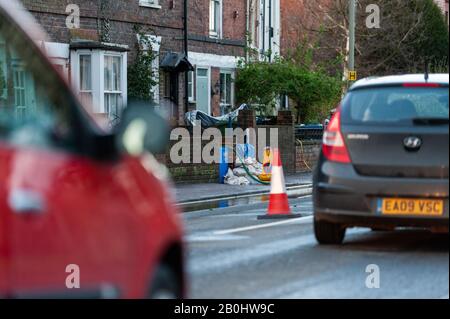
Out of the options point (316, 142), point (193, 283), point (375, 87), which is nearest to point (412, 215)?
point (375, 87)

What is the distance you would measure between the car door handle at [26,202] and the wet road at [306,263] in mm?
3955

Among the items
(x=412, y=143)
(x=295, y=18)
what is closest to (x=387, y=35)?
(x=295, y=18)

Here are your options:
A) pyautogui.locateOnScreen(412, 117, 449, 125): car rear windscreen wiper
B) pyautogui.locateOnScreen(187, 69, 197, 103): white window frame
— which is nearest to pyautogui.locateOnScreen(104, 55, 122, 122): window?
pyautogui.locateOnScreen(187, 69, 197, 103): white window frame

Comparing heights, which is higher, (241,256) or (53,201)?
(53,201)

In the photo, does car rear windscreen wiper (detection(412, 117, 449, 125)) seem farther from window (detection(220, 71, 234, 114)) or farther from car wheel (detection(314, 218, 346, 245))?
window (detection(220, 71, 234, 114))

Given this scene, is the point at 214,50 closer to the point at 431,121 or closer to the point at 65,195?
the point at 431,121

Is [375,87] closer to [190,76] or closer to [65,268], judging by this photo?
[65,268]

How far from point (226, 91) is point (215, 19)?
236 centimetres

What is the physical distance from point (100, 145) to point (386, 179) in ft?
19.9

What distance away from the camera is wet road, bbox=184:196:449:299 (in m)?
8.06

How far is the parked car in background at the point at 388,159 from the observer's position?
9.89 metres

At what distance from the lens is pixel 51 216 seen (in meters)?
3.82

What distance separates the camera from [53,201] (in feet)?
12.7

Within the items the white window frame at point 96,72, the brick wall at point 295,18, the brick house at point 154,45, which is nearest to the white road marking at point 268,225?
the brick house at point 154,45
